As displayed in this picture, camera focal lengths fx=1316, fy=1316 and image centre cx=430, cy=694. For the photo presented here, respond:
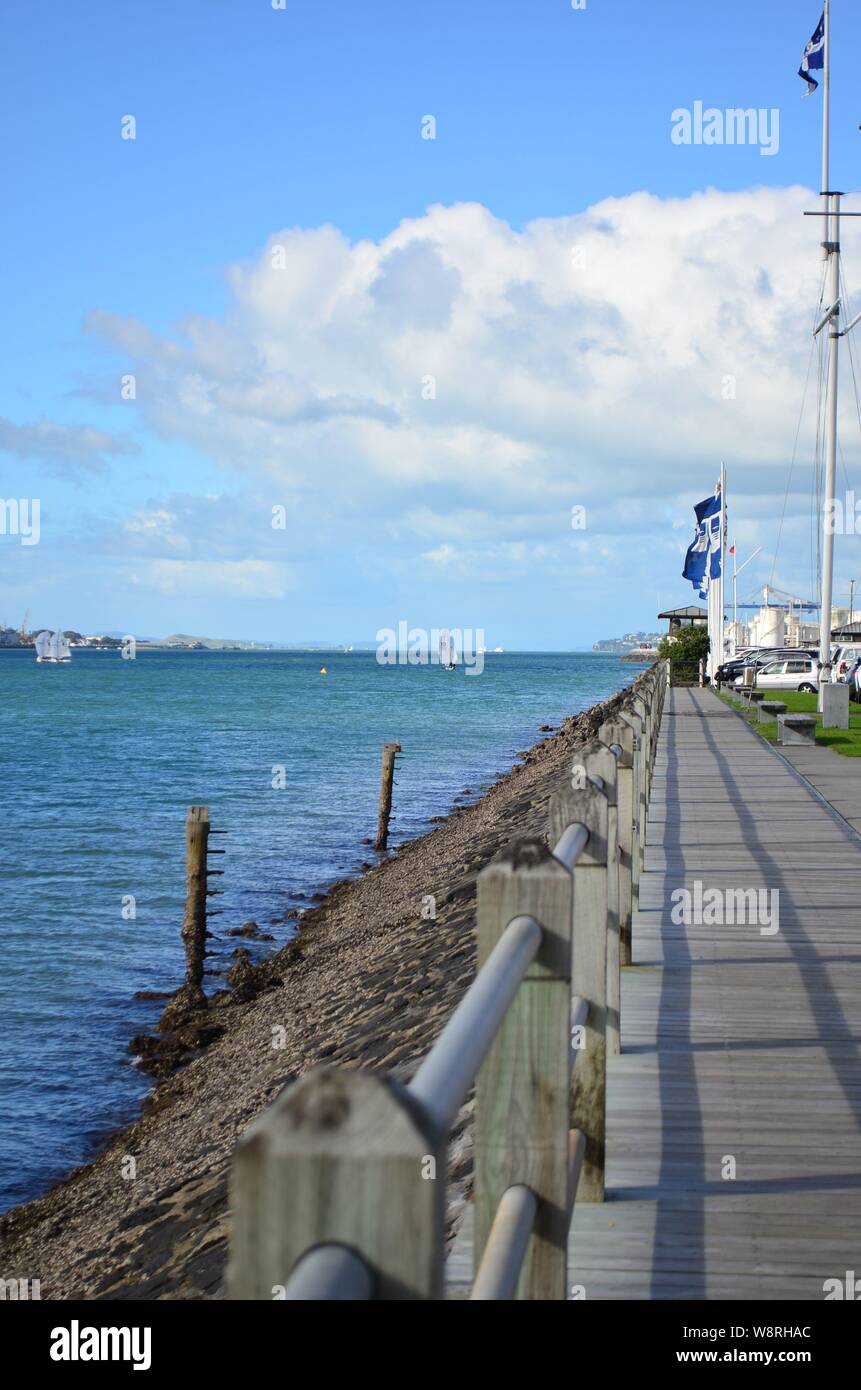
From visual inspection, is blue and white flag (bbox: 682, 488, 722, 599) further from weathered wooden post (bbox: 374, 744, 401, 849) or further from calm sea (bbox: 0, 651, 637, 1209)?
weathered wooden post (bbox: 374, 744, 401, 849)

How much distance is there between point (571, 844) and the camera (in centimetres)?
409

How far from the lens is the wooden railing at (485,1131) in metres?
1.37

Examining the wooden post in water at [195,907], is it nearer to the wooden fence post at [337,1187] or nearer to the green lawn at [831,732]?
the green lawn at [831,732]

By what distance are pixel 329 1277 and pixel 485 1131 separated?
141 cm

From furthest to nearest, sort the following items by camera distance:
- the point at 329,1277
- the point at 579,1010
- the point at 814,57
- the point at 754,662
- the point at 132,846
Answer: the point at 754,662
the point at 814,57
the point at 132,846
the point at 579,1010
the point at 329,1277

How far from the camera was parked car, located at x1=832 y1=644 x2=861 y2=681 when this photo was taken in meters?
40.9

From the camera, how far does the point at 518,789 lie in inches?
1335

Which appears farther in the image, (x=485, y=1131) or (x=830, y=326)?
(x=830, y=326)

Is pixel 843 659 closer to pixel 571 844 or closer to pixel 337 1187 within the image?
pixel 571 844

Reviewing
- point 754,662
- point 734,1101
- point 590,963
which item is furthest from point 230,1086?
point 754,662

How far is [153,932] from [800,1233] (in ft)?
56.4

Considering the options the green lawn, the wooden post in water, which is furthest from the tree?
the wooden post in water

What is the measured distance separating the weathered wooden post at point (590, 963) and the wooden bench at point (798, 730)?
21.0 m
